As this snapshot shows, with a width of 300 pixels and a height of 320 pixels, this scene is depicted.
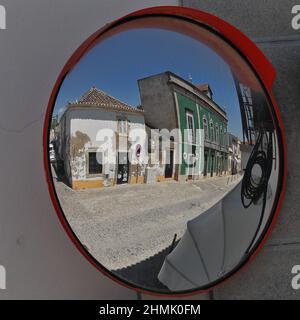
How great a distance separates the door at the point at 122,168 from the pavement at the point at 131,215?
13 millimetres

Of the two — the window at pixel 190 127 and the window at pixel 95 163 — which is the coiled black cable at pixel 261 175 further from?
the window at pixel 95 163

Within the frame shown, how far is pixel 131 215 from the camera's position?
62 cm

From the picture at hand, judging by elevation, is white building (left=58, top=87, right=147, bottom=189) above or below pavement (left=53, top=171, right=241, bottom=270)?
above

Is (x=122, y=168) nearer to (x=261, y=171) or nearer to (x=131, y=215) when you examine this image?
(x=131, y=215)

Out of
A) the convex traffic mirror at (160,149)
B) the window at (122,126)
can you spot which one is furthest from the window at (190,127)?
the window at (122,126)

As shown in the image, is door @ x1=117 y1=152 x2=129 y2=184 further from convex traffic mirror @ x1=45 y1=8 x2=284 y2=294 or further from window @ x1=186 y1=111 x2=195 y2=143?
window @ x1=186 y1=111 x2=195 y2=143

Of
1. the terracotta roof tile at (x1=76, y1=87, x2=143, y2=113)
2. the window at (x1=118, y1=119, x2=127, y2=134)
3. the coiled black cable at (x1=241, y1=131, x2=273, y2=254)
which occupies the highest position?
the terracotta roof tile at (x1=76, y1=87, x2=143, y2=113)

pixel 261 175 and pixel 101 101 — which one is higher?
pixel 101 101

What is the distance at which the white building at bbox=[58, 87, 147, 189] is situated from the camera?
0.60m

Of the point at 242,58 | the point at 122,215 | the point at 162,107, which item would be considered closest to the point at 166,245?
the point at 122,215

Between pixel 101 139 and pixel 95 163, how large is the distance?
4 cm

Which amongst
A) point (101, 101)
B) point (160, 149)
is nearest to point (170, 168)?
point (160, 149)

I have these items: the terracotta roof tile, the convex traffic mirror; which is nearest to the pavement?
the convex traffic mirror

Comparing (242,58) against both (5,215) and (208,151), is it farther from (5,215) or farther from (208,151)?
(5,215)
